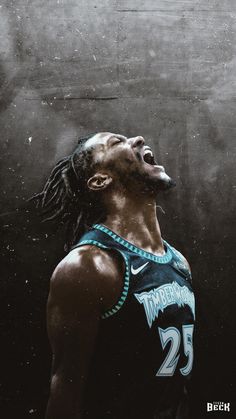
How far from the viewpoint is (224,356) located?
212 cm

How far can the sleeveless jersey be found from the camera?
1517 mm

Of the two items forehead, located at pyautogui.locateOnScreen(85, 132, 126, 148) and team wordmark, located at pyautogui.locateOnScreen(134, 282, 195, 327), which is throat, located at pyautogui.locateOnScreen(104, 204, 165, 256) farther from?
forehead, located at pyautogui.locateOnScreen(85, 132, 126, 148)

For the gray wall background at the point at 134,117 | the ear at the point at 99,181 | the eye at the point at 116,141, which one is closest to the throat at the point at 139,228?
the ear at the point at 99,181

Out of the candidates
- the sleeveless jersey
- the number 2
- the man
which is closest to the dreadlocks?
the man

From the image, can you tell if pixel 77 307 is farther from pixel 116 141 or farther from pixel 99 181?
pixel 116 141

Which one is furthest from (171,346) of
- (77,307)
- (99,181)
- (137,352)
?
(99,181)

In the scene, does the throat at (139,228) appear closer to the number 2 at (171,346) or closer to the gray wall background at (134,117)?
the number 2 at (171,346)

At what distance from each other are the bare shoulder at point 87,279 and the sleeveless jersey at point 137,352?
40 millimetres

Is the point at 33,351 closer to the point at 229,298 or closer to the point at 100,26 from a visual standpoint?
the point at 229,298

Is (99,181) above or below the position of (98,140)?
below

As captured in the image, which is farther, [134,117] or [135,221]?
[134,117]

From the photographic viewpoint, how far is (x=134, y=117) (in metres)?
2.17

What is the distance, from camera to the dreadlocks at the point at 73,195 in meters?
1.78

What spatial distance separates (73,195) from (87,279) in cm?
46
